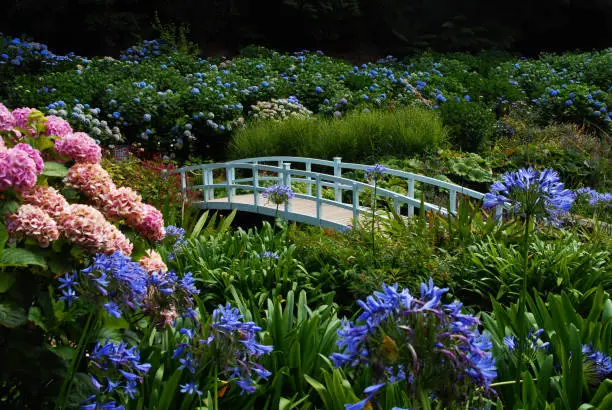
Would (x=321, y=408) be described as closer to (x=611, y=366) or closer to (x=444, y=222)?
(x=611, y=366)

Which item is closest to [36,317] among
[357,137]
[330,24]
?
[357,137]

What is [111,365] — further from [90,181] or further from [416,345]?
[416,345]

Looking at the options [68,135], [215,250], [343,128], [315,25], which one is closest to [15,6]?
[315,25]

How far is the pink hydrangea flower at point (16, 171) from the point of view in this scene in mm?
2609

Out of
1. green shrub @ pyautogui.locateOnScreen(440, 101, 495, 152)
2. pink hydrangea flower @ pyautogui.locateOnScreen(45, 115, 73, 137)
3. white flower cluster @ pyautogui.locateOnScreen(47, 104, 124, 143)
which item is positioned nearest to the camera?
pink hydrangea flower @ pyautogui.locateOnScreen(45, 115, 73, 137)

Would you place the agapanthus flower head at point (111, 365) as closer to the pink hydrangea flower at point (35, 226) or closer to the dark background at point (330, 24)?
→ the pink hydrangea flower at point (35, 226)

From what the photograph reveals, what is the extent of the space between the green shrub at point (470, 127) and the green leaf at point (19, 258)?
32.4 feet

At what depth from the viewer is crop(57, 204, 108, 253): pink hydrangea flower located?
2637 mm

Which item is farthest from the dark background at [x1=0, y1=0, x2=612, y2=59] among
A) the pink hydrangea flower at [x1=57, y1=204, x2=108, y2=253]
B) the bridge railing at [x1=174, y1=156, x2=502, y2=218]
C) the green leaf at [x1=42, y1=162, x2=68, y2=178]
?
the pink hydrangea flower at [x1=57, y1=204, x2=108, y2=253]

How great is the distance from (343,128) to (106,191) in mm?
8253

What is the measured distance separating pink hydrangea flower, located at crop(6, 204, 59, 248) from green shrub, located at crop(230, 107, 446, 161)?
852cm

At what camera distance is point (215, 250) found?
239 inches

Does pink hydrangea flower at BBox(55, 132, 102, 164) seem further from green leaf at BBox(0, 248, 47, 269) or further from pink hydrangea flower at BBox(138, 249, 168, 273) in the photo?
green leaf at BBox(0, 248, 47, 269)

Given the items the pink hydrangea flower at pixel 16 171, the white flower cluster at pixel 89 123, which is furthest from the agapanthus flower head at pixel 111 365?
the white flower cluster at pixel 89 123
